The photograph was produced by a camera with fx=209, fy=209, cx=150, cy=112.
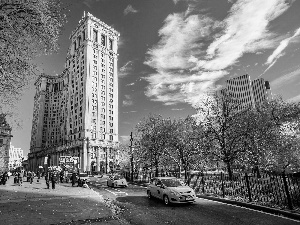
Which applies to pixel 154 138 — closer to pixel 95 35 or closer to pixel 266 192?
pixel 266 192

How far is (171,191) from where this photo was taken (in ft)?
41.0

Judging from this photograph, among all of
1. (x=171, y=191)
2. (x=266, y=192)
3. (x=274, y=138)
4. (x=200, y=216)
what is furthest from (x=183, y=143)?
(x=200, y=216)

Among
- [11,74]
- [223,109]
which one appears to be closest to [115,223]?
[11,74]

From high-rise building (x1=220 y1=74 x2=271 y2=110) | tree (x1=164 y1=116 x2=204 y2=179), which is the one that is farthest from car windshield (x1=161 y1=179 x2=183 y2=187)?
high-rise building (x1=220 y1=74 x2=271 y2=110)

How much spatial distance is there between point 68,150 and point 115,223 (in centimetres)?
9280

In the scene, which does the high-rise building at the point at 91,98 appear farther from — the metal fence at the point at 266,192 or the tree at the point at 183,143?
the metal fence at the point at 266,192

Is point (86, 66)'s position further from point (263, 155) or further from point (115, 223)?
point (115, 223)

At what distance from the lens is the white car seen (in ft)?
39.7

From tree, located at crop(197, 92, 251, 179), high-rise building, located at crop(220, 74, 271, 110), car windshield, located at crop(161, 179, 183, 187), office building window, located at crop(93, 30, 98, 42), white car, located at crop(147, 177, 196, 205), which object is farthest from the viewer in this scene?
high-rise building, located at crop(220, 74, 271, 110)

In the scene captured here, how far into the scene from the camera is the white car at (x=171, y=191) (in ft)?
39.7

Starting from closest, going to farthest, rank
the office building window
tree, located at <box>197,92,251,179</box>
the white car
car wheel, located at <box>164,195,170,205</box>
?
the white car < car wheel, located at <box>164,195,170,205</box> < tree, located at <box>197,92,251,179</box> < the office building window

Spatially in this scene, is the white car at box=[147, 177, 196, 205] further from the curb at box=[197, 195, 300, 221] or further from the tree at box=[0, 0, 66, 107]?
the tree at box=[0, 0, 66, 107]

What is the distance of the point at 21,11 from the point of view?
343 inches

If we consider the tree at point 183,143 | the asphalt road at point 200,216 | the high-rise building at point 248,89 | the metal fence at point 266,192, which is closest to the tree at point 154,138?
the tree at point 183,143
